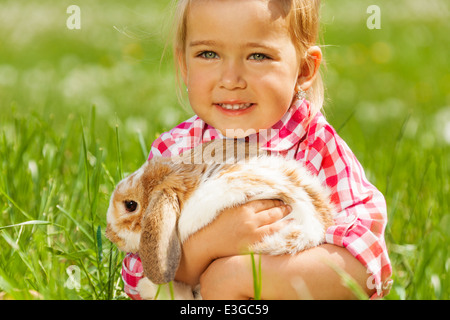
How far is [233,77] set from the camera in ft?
6.27

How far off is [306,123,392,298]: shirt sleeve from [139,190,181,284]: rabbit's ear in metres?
0.43

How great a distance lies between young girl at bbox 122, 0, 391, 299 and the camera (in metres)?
1.78

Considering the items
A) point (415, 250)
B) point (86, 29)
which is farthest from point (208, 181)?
point (86, 29)

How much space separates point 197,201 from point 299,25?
2.18 feet

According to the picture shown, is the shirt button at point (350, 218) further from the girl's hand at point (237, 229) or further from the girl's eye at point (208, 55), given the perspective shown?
the girl's eye at point (208, 55)

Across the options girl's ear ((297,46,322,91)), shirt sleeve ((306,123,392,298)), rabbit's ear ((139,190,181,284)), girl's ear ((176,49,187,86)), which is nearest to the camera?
rabbit's ear ((139,190,181,284))

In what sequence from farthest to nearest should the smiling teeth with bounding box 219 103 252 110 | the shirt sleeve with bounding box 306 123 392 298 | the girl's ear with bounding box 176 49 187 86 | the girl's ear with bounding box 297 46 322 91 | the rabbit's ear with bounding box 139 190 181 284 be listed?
the girl's ear with bounding box 176 49 187 86 → the girl's ear with bounding box 297 46 322 91 → the smiling teeth with bounding box 219 103 252 110 → the shirt sleeve with bounding box 306 123 392 298 → the rabbit's ear with bounding box 139 190 181 284

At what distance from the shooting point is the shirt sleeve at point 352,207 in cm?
185

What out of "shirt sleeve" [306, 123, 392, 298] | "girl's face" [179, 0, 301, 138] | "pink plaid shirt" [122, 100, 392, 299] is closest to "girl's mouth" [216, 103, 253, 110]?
"girl's face" [179, 0, 301, 138]

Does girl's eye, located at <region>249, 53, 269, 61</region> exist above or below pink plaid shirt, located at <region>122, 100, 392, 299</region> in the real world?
above

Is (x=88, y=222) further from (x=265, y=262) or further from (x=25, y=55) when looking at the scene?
(x=25, y=55)

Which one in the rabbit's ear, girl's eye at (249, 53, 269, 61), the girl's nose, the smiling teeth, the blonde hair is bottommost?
the rabbit's ear

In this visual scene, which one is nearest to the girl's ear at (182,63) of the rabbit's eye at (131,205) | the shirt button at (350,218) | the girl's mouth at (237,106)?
the girl's mouth at (237,106)

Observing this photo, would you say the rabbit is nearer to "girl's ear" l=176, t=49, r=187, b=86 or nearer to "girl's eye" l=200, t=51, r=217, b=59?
"girl's eye" l=200, t=51, r=217, b=59
